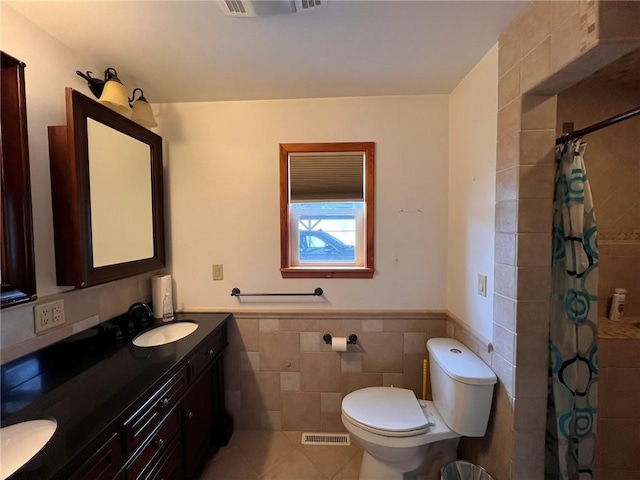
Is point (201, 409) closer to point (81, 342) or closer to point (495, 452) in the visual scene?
point (81, 342)

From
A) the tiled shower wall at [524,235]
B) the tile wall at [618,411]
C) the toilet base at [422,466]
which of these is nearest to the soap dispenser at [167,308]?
the toilet base at [422,466]

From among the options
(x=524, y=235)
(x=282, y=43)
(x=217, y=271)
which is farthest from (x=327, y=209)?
(x=524, y=235)

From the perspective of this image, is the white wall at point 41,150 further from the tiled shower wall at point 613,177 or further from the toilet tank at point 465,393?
the tiled shower wall at point 613,177

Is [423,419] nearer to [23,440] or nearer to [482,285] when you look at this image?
[482,285]

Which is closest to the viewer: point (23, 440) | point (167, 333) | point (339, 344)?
point (23, 440)

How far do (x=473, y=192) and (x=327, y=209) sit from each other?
90cm

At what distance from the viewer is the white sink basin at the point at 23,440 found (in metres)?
0.78

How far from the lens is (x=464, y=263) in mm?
1635

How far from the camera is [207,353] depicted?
1.57 meters

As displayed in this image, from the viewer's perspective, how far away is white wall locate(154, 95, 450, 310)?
1.82 m

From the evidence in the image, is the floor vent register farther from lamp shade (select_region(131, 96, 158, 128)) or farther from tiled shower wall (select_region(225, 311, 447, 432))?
lamp shade (select_region(131, 96, 158, 128))

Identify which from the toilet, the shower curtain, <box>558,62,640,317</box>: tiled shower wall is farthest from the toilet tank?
<box>558,62,640,317</box>: tiled shower wall

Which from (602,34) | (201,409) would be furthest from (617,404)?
(201,409)

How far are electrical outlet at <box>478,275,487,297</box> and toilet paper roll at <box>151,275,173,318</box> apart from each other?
1.87 meters
